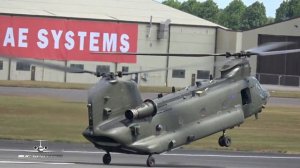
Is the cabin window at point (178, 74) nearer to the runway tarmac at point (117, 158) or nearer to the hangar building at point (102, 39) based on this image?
the hangar building at point (102, 39)

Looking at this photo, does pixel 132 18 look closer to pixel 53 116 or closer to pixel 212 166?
pixel 53 116

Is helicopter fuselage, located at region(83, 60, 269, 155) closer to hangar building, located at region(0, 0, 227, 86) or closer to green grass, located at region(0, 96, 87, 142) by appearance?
green grass, located at region(0, 96, 87, 142)

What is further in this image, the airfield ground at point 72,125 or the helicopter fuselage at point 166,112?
the airfield ground at point 72,125

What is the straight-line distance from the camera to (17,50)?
262ft

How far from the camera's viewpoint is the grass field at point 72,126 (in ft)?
122

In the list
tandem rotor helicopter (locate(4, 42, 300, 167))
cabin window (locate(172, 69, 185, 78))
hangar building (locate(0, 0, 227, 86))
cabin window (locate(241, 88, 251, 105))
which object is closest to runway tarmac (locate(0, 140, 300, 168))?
tandem rotor helicopter (locate(4, 42, 300, 167))

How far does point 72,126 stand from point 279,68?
53.2m

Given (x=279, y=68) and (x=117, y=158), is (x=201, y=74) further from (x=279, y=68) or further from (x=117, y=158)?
(x=117, y=158)

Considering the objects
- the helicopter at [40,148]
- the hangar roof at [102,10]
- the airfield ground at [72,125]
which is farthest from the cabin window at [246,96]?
the hangar roof at [102,10]

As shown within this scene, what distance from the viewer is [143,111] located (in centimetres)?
2528

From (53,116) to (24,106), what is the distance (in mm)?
4347

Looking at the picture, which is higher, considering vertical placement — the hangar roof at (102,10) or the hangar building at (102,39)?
the hangar roof at (102,10)

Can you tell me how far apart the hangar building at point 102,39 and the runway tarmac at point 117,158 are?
151 ft

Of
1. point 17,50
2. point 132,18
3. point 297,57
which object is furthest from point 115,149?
point 297,57
